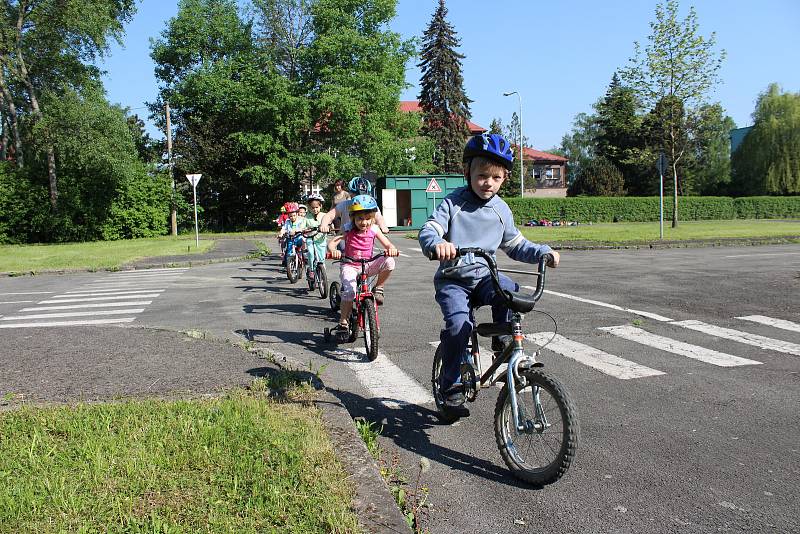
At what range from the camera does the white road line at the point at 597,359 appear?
588 cm

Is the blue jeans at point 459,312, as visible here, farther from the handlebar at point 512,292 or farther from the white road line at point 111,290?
the white road line at point 111,290

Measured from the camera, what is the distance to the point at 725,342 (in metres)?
7.16

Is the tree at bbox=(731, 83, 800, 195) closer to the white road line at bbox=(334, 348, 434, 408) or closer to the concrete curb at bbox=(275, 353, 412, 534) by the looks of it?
the white road line at bbox=(334, 348, 434, 408)

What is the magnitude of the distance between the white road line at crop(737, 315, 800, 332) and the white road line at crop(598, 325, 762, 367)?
171 cm

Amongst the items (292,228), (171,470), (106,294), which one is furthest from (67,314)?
(171,470)

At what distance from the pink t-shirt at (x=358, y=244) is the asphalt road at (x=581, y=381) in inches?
41.1

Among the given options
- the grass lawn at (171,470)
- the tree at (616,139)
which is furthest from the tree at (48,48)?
the tree at (616,139)

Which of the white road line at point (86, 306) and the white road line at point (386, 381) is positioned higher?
the white road line at point (86, 306)

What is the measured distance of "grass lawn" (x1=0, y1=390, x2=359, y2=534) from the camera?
9.25 ft

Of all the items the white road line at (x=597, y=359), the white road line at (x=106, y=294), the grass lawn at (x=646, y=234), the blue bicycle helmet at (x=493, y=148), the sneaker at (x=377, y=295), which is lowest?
the white road line at (x=597, y=359)

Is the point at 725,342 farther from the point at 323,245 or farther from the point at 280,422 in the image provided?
the point at 323,245

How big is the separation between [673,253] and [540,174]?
247ft

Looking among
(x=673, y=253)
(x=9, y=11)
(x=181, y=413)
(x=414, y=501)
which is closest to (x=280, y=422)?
(x=181, y=413)

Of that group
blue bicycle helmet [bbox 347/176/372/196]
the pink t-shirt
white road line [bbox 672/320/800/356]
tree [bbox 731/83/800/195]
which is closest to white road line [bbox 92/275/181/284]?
blue bicycle helmet [bbox 347/176/372/196]
